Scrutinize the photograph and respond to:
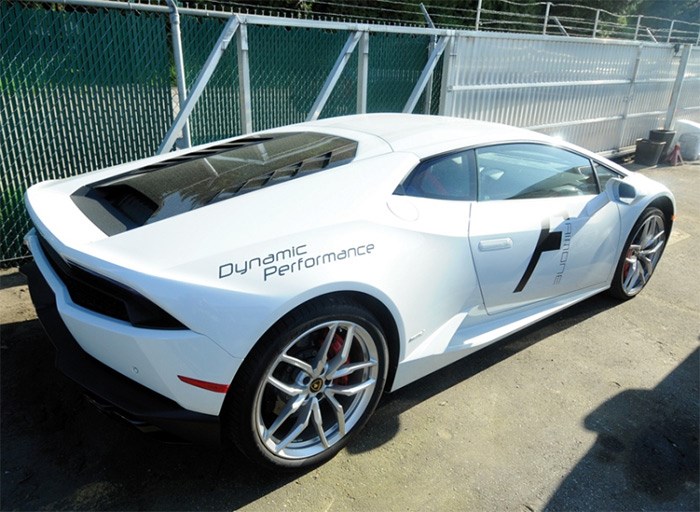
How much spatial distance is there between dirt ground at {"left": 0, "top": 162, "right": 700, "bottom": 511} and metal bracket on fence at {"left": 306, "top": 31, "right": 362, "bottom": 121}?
3263 mm

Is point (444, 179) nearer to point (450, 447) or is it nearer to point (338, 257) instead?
point (338, 257)

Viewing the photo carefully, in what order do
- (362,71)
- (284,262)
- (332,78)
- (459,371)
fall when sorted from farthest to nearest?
1. (362,71)
2. (332,78)
3. (459,371)
4. (284,262)

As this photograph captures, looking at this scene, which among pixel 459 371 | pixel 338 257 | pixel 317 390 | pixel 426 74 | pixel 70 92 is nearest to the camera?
pixel 338 257

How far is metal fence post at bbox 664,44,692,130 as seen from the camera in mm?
10781

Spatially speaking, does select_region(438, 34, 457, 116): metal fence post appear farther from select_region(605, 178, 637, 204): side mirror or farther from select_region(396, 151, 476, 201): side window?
select_region(396, 151, 476, 201): side window

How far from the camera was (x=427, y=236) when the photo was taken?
265cm

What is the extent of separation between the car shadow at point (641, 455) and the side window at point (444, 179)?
1.43 metres

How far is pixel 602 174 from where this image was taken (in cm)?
381

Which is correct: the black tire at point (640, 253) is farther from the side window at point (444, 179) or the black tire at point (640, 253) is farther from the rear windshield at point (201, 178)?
the rear windshield at point (201, 178)

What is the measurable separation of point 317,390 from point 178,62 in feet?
11.9

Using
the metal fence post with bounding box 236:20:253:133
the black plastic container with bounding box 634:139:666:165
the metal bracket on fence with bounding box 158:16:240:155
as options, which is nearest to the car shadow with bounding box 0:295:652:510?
the metal bracket on fence with bounding box 158:16:240:155

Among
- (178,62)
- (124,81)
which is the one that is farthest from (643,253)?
(124,81)

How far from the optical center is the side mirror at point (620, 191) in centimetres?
376

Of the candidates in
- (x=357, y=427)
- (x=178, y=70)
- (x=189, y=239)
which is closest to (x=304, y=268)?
(x=189, y=239)
